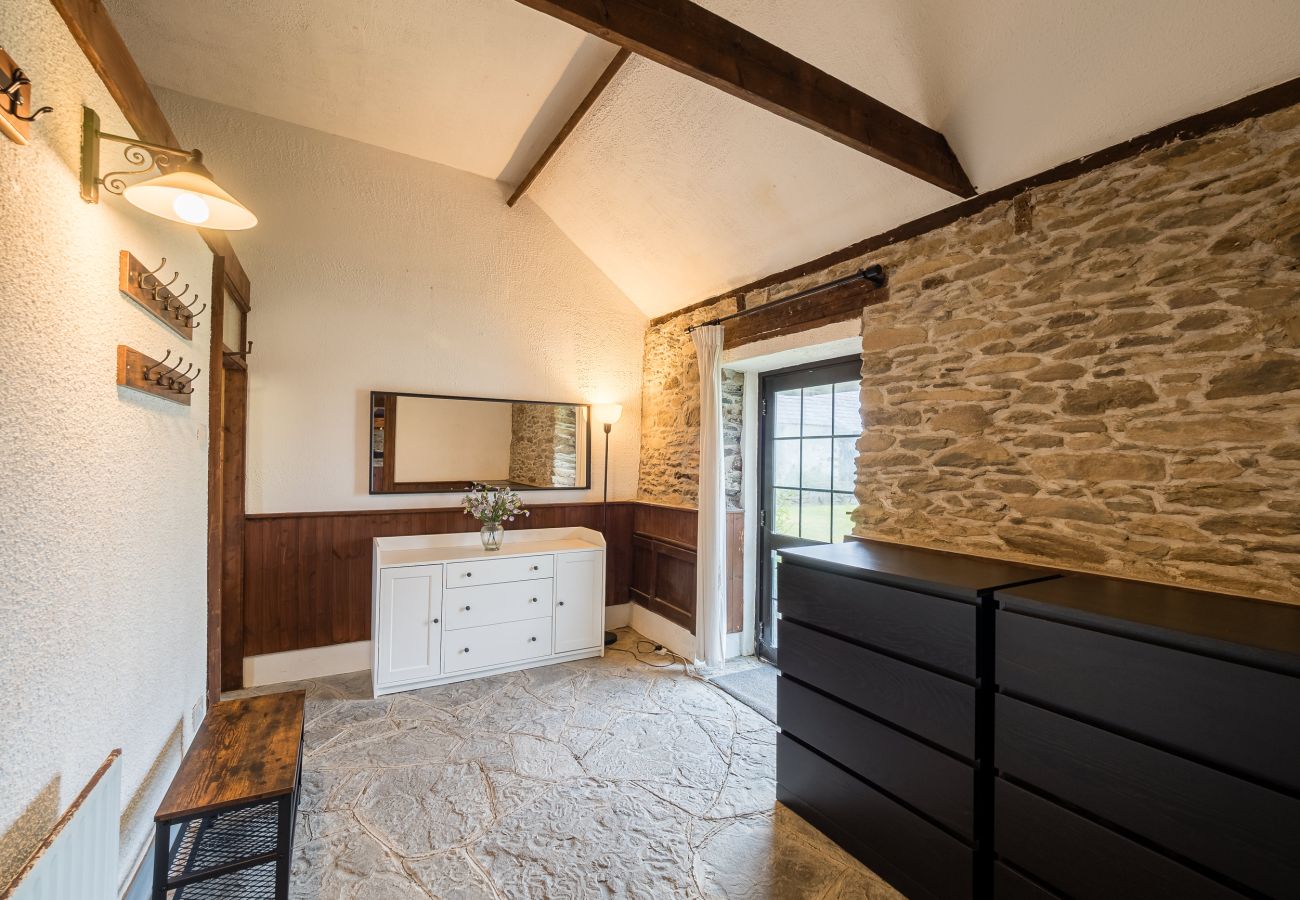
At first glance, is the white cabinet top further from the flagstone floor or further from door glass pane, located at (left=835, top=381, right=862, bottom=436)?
door glass pane, located at (left=835, top=381, right=862, bottom=436)

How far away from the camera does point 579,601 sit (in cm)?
408

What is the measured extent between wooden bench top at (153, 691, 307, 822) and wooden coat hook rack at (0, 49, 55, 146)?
1782mm

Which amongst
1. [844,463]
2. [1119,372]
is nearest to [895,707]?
[1119,372]

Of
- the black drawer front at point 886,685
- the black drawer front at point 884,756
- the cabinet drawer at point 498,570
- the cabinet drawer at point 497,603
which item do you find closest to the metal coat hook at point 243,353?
the cabinet drawer at point 498,570

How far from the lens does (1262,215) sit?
1.77 m

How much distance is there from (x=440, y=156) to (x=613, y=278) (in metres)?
1.54

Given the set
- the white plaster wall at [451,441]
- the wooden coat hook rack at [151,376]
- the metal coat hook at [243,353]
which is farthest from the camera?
the white plaster wall at [451,441]

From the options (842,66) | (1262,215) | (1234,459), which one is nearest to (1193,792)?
(1234,459)

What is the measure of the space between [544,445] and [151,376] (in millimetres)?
2843

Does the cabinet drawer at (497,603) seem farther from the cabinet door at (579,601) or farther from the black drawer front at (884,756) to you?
the black drawer front at (884,756)

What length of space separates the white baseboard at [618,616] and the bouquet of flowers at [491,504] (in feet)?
→ 4.03

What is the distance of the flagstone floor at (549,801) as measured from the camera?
2.00 metres

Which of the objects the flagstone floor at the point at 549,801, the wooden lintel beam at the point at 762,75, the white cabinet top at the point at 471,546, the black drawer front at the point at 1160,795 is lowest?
the flagstone floor at the point at 549,801

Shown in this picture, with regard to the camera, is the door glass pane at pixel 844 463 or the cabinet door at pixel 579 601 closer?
the door glass pane at pixel 844 463
